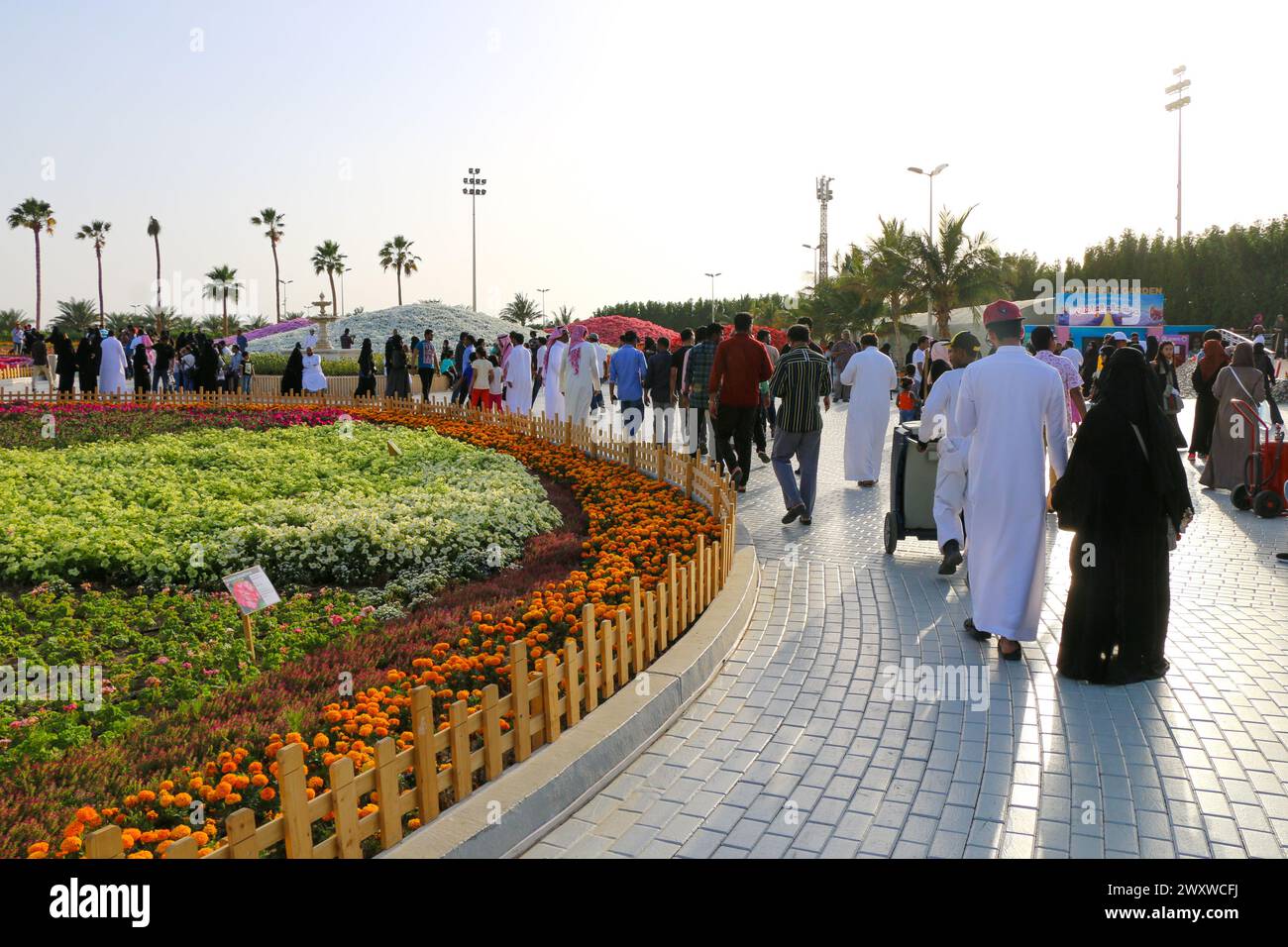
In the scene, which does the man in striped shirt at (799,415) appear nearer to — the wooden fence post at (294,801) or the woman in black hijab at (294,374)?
the wooden fence post at (294,801)

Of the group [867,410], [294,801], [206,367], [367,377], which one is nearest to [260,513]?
[294,801]

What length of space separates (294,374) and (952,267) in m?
24.6

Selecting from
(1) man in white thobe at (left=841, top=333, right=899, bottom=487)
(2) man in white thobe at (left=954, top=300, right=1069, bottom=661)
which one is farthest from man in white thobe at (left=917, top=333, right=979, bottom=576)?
(1) man in white thobe at (left=841, top=333, right=899, bottom=487)

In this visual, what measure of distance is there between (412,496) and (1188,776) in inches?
265

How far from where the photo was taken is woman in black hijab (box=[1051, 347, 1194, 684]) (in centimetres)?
498

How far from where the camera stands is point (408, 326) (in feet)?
183

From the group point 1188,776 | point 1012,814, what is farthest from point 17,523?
point 1188,776

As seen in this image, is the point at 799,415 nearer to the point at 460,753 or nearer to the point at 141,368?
the point at 460,753

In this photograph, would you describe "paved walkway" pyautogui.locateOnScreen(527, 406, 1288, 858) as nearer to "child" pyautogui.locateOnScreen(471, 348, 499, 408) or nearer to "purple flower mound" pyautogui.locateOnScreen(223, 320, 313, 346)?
"child" pyautogui.locateOnScreen(471, 348, 499, 408)

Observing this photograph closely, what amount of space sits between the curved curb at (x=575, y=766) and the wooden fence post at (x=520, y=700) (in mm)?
64

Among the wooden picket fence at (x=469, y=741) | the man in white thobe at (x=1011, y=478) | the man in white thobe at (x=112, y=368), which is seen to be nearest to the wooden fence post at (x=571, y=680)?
the wooden picket fence at (x=469, y=741)

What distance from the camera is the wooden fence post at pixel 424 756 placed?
10.8ft

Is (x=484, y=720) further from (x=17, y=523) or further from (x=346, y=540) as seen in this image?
(x=17, y=523)

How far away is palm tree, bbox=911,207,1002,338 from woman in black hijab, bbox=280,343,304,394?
23.2 metres
